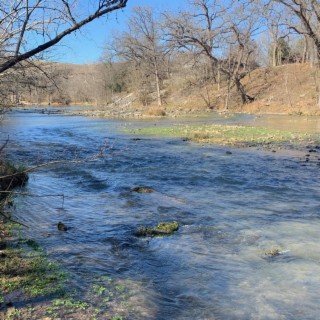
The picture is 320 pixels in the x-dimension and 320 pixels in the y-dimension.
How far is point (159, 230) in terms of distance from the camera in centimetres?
714

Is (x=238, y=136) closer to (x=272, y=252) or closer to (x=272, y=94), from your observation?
(x=272, y=252)

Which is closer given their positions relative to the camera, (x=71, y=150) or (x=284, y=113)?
(x=71, y=150)

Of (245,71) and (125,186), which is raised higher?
(245,71)

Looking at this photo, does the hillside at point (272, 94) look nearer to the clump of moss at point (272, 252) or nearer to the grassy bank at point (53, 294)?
the clump of moss at point (272, 252)

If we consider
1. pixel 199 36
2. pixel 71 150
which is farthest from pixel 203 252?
pixel 199 36

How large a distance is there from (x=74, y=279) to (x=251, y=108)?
45.7 metres

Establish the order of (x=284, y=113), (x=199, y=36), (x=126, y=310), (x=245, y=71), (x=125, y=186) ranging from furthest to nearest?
1. (x=245, y=71)
2. (x=199, y=36)
3. (x=284, y=113)
4. (x=125, y=186)
5. (x=126, y=310)

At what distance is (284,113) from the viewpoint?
4209 centimetres

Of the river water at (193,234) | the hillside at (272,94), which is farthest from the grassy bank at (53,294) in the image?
the hillside at (272,94)

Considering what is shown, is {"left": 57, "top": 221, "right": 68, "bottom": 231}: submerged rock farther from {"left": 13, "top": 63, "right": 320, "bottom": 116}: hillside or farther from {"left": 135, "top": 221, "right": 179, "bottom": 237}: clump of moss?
{"left": 13, "top": 63, "right": 320, "bottom": 116}: hillside

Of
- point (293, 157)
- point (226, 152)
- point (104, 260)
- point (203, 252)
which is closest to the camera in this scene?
point (104, 260)

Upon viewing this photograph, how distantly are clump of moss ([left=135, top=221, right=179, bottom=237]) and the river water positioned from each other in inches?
6.6

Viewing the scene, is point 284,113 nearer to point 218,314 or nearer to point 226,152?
point 226,152

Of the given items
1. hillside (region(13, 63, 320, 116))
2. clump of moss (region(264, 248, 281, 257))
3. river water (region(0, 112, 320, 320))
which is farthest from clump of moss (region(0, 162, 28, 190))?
hillside (region(13, 63, 320, 116))
